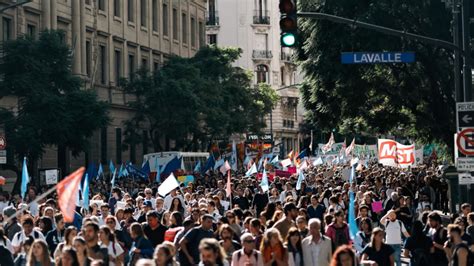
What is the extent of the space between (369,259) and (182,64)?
4659cm

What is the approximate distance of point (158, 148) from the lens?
61.2 metres

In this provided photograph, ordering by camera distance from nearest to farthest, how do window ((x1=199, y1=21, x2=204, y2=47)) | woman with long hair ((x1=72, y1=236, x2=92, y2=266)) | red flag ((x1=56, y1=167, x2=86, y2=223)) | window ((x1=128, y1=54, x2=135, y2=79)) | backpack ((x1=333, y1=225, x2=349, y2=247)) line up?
red flag ((x1=56, y1=167, x2=86, y2=223)), woman with long hair ((x1=72, y1=236, x2=92, y2=266)), backpack ((x1=333, y1=225, x2=349, y2=247)), window ((x1=128, y1=54, x2=135, y2=79)), window ((x1=199, y1=21, x2=204, y2=47))

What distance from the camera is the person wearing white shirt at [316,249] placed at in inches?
575

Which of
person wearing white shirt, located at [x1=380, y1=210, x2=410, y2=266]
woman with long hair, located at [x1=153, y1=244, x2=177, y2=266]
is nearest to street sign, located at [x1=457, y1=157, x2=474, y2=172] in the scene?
person wearing white shirt, located at [x1=380, y1=210, x2=410, y2=266]

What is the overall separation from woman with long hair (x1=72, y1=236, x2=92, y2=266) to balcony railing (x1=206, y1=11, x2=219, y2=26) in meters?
96.1

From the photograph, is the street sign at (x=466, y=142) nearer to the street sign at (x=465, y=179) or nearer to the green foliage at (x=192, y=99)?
the street sign at (x=465, y=179)

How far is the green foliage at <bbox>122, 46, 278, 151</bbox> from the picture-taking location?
57.7 m

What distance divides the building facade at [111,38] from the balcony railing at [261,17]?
32.8m

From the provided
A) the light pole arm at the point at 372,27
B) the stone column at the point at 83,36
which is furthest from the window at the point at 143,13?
the light pole arm at the point at 372,27

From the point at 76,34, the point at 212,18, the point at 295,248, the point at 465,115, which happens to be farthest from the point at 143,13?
the point at 295,248

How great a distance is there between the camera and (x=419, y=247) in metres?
16.5

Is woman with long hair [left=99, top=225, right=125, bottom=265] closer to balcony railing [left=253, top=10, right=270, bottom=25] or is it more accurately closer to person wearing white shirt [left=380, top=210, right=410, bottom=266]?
person wearing white shirt [left=380, top=210, right=410, bottom=266]

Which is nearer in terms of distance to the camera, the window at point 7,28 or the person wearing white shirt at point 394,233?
the person wearing white shirt at point 394,233

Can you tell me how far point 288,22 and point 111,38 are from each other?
42.6 meters
